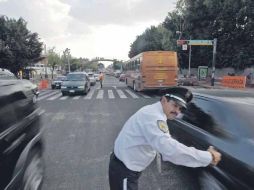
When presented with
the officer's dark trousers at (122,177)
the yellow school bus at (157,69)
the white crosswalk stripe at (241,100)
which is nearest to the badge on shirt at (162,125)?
the officer's dark trousers at (122,177)

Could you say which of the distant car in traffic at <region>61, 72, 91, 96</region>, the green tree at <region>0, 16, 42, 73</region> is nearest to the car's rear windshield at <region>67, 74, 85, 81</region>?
the distant car in traffic at <region>61, 72, 91, 96</region>

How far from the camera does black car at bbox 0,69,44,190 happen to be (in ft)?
Answer: 9.49

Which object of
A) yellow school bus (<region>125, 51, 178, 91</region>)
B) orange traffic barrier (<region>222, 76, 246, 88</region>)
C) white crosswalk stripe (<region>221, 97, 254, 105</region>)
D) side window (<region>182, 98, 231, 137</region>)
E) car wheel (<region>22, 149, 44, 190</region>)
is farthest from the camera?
orange traffic barrier (<region>222, 76, 246, 88</region>)

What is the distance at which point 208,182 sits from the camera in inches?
143

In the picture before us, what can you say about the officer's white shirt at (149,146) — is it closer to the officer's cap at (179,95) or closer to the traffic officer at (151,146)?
the traffic officer at (151,146)

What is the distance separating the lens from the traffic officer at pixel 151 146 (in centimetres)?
245

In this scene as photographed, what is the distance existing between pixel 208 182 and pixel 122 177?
1.32 metres

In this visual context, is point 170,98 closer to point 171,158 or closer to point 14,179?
point 171,158

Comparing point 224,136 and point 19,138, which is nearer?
point 19,138

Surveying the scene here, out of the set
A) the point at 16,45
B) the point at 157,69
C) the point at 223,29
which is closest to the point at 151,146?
the point at 157,69

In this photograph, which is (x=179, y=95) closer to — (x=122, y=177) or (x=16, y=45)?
(x=122, y=177)

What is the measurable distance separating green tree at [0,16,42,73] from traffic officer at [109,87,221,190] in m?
38.7

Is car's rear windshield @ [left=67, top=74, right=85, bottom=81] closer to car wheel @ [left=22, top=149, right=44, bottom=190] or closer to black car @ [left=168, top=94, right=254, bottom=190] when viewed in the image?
car wheel @ [left=22, top=149, right=44, bottom=190]

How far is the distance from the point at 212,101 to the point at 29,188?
8.11 ft
